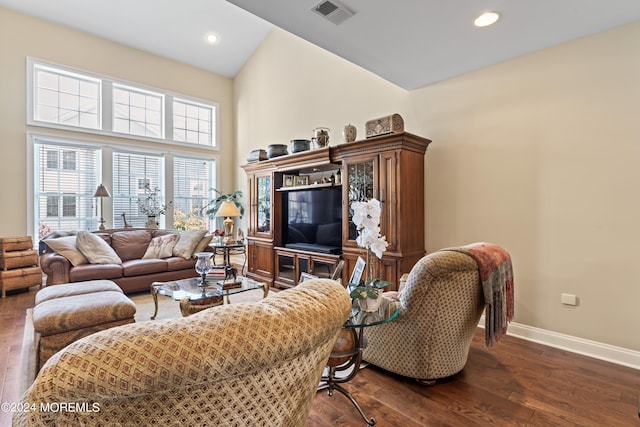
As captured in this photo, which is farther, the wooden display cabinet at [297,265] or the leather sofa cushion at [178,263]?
the leather sofa cushion at [178,263]

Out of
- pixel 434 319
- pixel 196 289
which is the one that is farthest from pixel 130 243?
pixel 434 319

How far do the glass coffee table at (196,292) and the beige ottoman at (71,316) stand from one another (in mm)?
397

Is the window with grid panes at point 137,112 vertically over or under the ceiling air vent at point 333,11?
over

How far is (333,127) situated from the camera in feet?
15.8

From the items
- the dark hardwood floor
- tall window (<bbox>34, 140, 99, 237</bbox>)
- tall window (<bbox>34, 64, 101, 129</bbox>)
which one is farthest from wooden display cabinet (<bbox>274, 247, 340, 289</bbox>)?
tall window (<bbox>34, 64, 101, 129</bbox>)

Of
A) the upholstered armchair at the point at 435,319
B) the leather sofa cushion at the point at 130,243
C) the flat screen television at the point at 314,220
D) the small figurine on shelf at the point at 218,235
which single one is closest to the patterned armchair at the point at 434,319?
the upholstered armchair at the point at 435,319

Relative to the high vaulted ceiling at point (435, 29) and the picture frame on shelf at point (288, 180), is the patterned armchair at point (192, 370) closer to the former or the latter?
the high vaulted ceiling at point (435, 29)

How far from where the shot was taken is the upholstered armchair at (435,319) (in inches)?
79.4

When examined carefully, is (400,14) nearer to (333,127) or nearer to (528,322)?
(333,127)

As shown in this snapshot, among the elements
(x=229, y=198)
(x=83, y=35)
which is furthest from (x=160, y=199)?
(x=83, y=35)

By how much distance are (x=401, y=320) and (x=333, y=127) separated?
3380 millimetres

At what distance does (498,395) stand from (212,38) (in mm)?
6942

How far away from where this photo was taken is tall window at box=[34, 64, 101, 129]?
517 cm

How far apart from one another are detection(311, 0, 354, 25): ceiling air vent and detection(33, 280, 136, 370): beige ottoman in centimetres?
280
